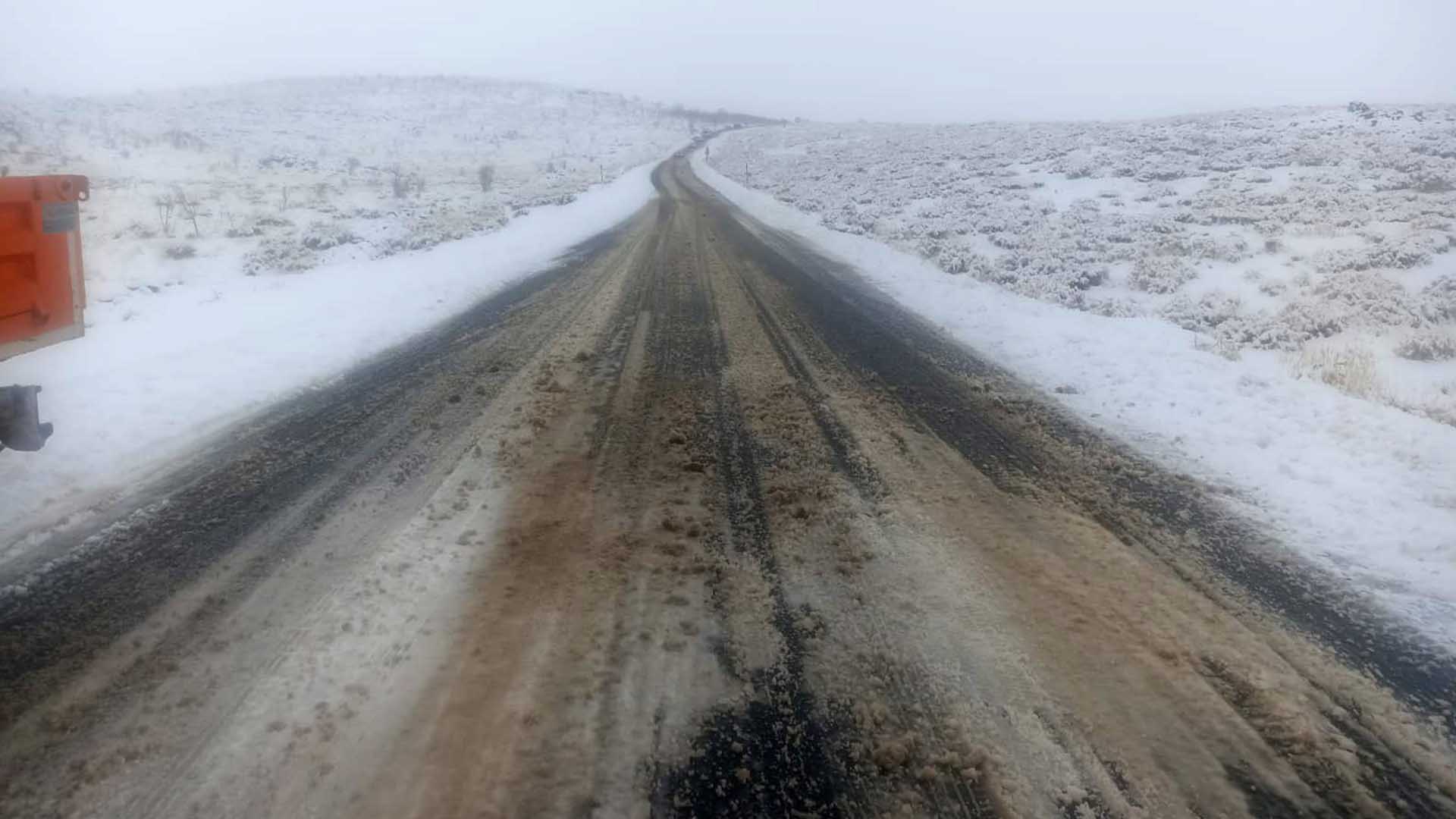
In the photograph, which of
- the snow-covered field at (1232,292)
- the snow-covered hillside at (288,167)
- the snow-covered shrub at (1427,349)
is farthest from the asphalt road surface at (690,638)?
the snow-covered hillside at (288,167)

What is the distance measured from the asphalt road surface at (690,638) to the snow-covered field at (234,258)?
1.06 metres

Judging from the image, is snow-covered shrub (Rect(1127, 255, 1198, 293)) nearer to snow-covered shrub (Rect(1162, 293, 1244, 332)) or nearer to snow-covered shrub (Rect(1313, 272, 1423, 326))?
snow-covered shrub (Rect(1162, 293, 1244, 332))

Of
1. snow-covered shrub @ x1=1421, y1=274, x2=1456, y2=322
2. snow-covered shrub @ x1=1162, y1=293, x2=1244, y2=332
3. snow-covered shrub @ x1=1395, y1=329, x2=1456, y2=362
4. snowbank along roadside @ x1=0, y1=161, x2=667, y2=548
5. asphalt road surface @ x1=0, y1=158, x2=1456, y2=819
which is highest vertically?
snow-covered shrub @ x1=1421, y1=274, x2=1456, y2=322

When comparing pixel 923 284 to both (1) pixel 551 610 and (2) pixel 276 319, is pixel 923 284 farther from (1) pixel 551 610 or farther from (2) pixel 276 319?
(1) pixel 551 610

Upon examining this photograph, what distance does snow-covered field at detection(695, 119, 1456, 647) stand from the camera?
5262mm

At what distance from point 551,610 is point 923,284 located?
384 inches

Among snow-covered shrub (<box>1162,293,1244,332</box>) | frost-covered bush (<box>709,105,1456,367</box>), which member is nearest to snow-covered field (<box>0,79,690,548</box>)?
frost-covered bush (<box>709,105,1456,367</box>)

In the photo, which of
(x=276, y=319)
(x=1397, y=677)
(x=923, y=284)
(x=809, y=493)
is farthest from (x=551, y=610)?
(x=923, y=284)

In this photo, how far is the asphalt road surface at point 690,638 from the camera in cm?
281

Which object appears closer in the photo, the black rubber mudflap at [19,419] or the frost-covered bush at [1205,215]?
the black rubber mudflap at [19,419]

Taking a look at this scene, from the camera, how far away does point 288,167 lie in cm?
2848

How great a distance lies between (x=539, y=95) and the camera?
78.8 meters

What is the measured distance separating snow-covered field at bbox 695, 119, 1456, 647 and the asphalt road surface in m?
0.71

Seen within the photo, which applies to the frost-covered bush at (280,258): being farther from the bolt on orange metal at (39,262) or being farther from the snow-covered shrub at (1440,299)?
the snow-covered shrub at (1440,299)
